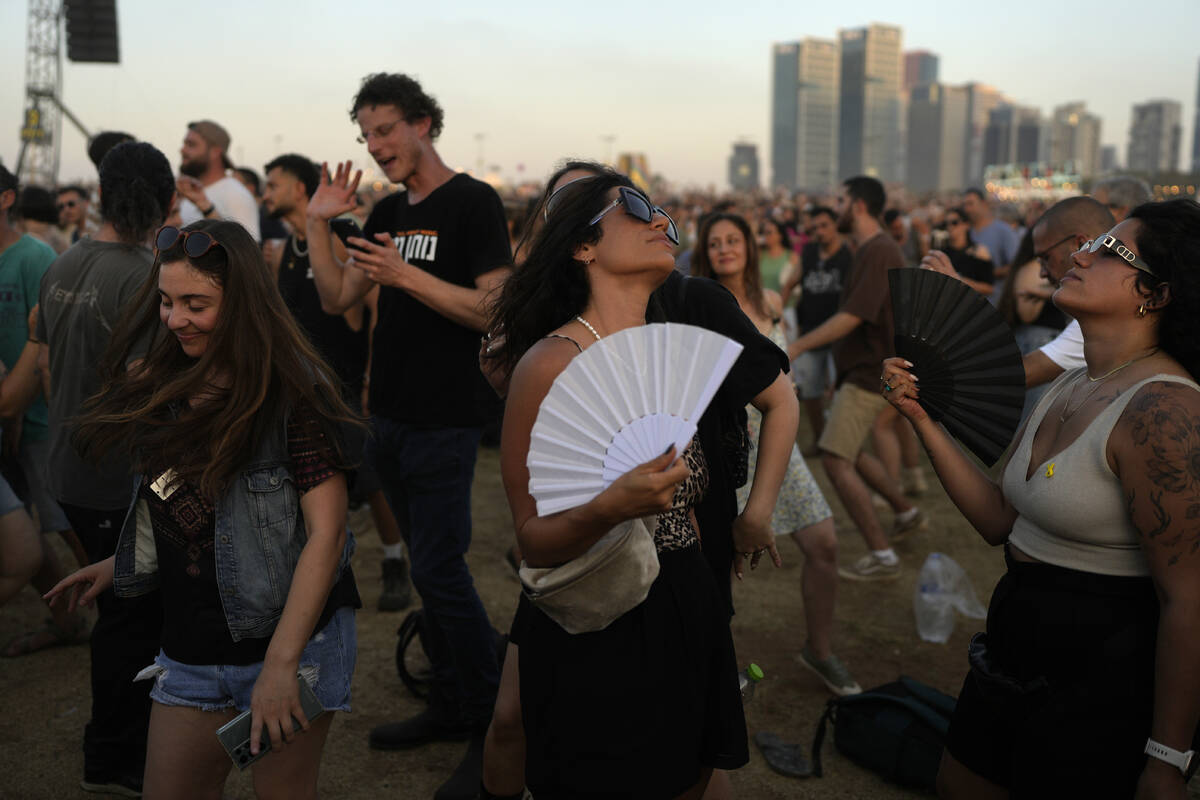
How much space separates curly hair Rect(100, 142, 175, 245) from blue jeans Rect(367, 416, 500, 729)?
120cm

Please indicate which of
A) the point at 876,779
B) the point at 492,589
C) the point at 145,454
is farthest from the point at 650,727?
the point at 492,589

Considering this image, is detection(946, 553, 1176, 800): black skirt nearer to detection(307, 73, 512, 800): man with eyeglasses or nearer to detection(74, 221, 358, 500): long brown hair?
detection(74, 221, 358, 500): long brown hair

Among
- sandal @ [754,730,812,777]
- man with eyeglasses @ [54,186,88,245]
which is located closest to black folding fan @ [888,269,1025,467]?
sandal @ [754,730,812,777]

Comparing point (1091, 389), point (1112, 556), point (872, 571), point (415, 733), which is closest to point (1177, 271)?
point (1091, 389)

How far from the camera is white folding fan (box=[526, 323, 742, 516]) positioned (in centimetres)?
167

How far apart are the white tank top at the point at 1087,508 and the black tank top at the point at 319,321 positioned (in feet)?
12.8

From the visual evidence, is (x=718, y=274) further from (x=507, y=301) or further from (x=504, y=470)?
(x=504, y=470)

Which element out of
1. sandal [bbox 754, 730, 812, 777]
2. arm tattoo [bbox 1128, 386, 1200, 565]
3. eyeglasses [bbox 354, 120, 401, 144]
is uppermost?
eyeglasses [bbox 354, 120, 401, 144]

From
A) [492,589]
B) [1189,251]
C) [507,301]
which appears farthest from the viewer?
[492,589]

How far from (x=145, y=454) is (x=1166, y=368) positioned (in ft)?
8.44

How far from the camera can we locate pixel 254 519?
7.29ft

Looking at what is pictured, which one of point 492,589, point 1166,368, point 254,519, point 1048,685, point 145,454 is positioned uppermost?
point 1166,368

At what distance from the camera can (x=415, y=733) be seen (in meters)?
3.72

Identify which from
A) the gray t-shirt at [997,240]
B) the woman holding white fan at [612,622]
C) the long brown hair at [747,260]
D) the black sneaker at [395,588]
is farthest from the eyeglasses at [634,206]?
the gray t-shirt at [997,240]
